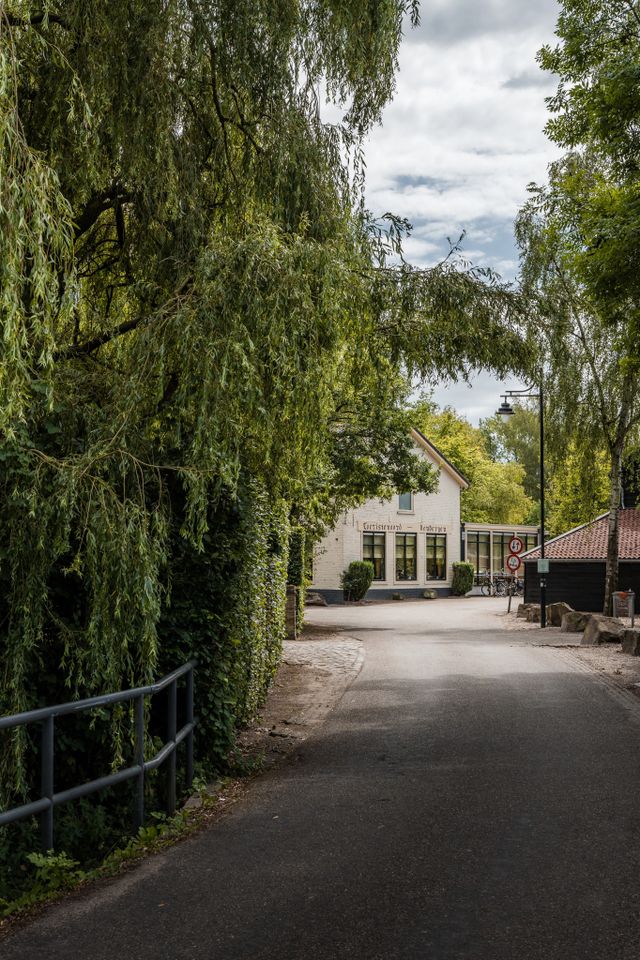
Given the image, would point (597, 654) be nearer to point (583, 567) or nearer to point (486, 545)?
point (583, 567)

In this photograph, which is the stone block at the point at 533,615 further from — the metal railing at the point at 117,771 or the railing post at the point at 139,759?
the railing post at the point at 139,759

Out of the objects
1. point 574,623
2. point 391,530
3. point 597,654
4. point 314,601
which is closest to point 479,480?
point 391,530

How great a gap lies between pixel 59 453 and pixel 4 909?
3360mm

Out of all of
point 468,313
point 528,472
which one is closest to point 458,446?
point 528,472

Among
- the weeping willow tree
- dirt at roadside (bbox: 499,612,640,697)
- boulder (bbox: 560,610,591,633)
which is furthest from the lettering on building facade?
the weeping willow tree

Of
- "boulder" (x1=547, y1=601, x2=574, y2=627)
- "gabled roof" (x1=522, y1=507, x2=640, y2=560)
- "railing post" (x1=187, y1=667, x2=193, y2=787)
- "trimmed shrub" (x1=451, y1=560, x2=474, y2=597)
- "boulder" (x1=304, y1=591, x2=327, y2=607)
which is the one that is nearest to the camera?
"railing post" (x1=187, y1=667, x2=193, y2=787)

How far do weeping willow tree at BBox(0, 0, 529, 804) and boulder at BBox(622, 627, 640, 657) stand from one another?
499 inches

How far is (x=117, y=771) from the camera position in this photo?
689 cm

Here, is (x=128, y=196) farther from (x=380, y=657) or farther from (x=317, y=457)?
(x=380, y=657)

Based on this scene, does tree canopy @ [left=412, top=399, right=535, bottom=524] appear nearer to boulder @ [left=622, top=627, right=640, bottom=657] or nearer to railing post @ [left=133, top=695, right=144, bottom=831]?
boulder @ [left=622, top=627, right=640, bottom=657]

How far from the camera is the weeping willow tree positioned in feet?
22.0

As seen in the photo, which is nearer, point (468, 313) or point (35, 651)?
point (35, 651)

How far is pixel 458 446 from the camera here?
71.4m

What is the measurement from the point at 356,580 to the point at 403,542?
6081 mm
